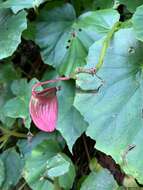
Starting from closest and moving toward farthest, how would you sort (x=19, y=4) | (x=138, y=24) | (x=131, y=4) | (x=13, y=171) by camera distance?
(x=138, y=24), (x=131, y=4), (x=19, y=4), (x=13, y=171)

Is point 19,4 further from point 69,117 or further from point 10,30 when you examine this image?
point 69,117

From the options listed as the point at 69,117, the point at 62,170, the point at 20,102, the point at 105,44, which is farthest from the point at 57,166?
the point at 105,44

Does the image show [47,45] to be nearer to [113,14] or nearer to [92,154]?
[113,14]

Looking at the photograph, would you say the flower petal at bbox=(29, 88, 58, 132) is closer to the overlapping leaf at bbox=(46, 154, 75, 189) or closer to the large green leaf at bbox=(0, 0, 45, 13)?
the overlapping leaf at bbox=(46, 154, 75, 189)

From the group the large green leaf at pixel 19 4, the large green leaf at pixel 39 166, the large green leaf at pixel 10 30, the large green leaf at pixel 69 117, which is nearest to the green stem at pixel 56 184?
the large green leaf at pixel 39 166

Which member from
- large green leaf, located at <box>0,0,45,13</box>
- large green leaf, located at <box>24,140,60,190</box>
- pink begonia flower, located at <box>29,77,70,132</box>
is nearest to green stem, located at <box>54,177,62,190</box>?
large green leaf, located at <box>24,140,60,190</box>

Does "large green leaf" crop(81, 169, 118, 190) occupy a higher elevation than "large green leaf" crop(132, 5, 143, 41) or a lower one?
lower
